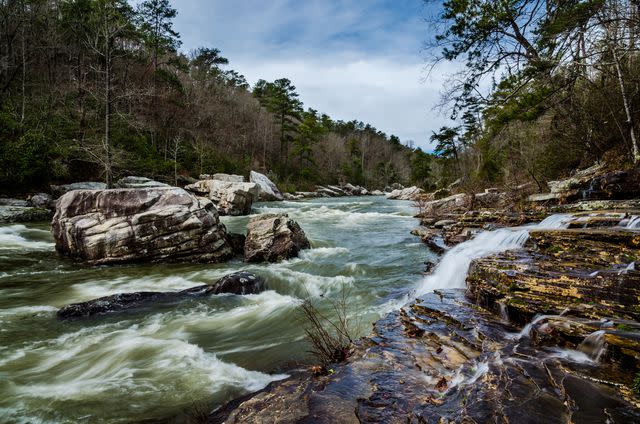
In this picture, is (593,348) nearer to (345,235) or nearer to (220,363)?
(220,363)

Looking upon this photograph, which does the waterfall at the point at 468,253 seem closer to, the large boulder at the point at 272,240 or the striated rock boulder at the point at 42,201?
the large boulder at the point at 272,240

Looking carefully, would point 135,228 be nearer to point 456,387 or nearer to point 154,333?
point 154,333

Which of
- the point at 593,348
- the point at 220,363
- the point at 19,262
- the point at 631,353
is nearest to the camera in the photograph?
the point at 631,353

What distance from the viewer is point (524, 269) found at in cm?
485

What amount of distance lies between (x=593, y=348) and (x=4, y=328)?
8.07 meters

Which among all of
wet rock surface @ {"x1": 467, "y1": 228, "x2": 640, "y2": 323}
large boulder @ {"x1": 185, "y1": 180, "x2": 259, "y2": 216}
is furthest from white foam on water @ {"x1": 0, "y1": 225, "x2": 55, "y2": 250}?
wet rock surface @ {"x1": 467, "y1": 228, "x2": 640, "y2": 323}

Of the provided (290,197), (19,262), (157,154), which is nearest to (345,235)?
(19,262)

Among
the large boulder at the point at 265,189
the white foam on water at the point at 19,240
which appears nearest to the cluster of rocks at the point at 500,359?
the white foam on water at the point at 19,240

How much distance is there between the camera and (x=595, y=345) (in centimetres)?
282

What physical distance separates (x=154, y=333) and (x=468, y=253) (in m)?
6.50

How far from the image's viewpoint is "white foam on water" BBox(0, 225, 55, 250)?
419 inches

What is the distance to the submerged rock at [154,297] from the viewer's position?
5965mm

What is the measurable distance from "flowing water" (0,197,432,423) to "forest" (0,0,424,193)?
6.96 meters

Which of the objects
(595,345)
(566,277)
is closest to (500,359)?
(595,345)
